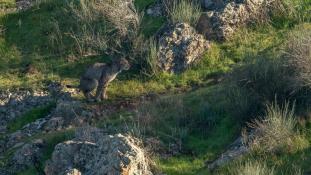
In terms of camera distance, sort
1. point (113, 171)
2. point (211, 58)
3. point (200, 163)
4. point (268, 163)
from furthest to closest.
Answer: point (211, 58) → point (200, 163) → point (268, 163) → point (113, 171)

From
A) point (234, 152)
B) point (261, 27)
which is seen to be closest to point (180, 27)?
point (261, 27)

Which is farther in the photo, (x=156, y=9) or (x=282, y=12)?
(x=156, y=9)

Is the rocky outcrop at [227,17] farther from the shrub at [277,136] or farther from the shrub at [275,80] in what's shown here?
the shrub at [277,136]

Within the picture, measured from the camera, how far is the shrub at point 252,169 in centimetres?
1079

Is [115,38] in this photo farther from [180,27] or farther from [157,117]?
[157,117]

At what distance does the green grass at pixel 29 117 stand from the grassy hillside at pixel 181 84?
0.08 ft

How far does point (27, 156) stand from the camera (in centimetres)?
1401

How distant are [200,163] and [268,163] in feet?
4.77

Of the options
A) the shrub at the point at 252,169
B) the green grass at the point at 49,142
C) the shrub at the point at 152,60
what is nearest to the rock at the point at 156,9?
the shrub at the point at 152,60

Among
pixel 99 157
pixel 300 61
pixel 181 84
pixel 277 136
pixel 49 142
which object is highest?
pixel 300 61

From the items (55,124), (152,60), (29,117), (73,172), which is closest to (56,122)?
(55,124)

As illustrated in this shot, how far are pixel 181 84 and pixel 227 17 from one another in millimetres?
2355

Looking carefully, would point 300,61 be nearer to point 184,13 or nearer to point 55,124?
point 184,13

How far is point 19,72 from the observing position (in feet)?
59.5
